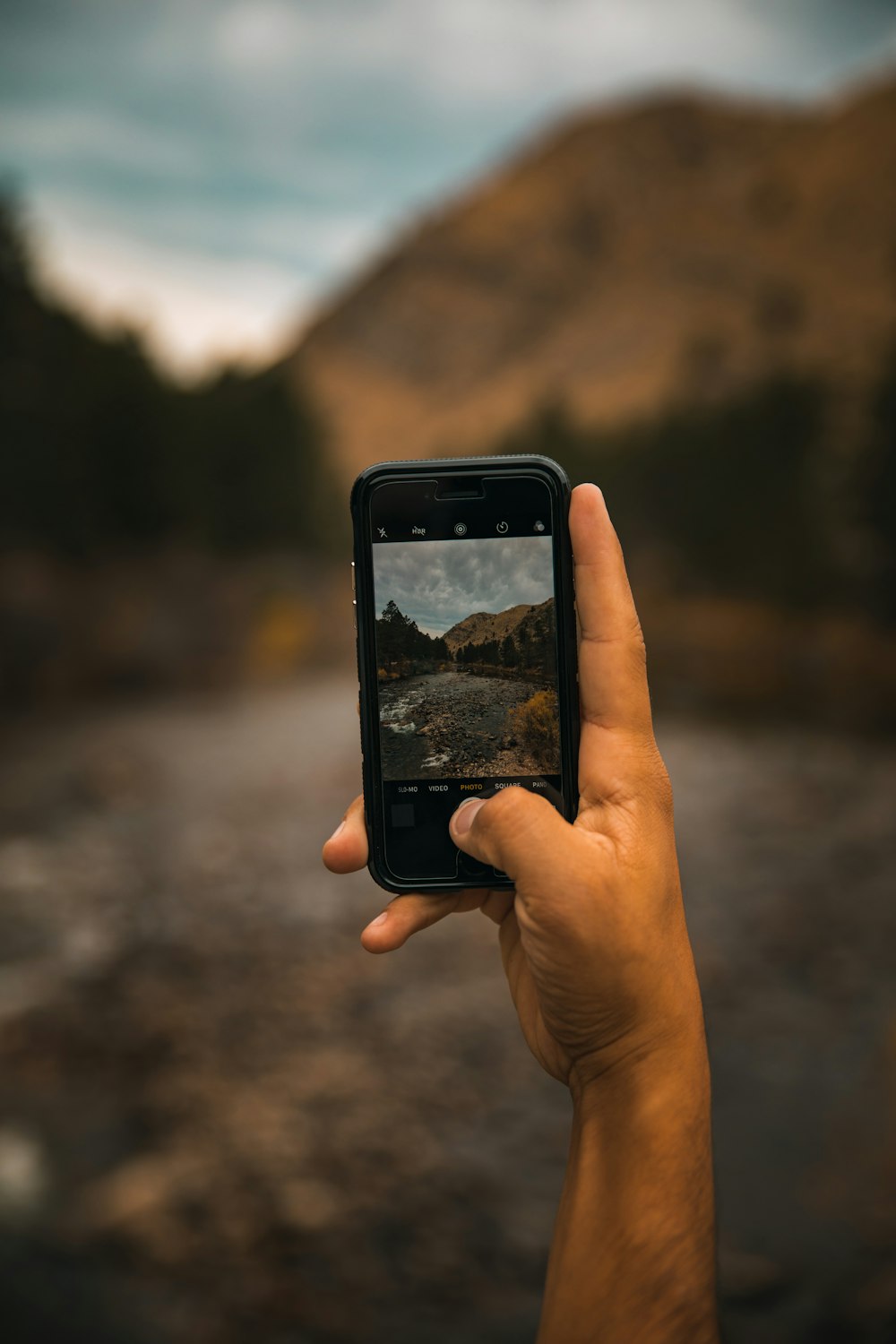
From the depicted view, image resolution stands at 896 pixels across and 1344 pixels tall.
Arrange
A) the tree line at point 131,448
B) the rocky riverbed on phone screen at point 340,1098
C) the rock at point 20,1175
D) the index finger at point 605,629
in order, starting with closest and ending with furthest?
the index finger at point 605,629
the rocky riverbed on phone screen at point 340,1098
the rock at point 20,1175
the tree line at point 131,448

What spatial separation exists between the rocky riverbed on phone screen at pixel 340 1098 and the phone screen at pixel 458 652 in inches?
130

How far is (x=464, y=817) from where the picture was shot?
1432 millimetres

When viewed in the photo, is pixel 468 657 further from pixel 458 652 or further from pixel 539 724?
pixel 539 724

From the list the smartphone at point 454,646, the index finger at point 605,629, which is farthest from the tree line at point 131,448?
the index finger at point 605,629

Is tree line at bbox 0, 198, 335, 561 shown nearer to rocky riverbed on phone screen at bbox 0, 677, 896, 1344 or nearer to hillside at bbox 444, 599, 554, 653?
rocky riverbed on phone screen at bbox 0, 677, 896, 1344

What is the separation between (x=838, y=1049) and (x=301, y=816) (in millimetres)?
6092

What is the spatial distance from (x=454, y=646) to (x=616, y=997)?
61 cm

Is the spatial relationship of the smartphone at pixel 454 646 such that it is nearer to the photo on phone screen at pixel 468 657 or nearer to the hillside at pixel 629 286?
the photo on phone screen at pixel 468 657

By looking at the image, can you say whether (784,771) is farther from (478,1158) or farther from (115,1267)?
(115,1267)

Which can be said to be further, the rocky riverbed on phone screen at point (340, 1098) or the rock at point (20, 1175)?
the rock at point (20, 1175)

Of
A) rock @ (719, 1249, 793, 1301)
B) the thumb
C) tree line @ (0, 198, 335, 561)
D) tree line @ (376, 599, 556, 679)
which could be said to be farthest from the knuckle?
tree line @ (0, 198, 335, 561)

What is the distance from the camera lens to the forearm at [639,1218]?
3.89ft

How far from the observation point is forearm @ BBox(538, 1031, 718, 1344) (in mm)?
1186

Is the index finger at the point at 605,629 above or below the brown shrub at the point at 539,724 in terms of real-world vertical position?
above
